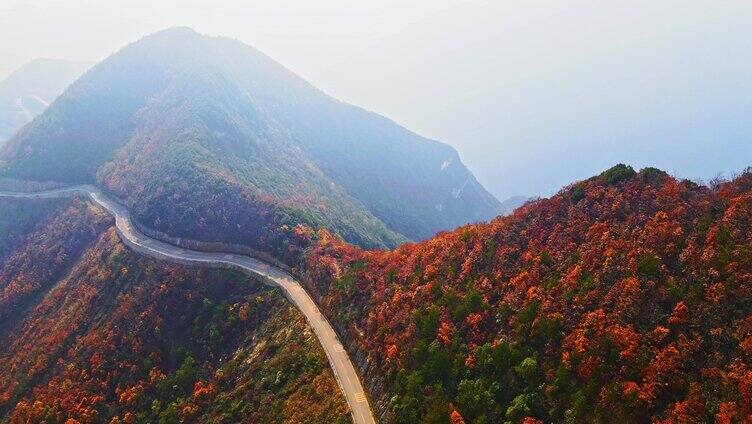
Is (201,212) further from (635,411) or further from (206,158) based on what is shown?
(635,411)

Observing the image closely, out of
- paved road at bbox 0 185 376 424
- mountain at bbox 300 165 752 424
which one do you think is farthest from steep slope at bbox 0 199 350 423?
mountain at bbox 300 165 752 424

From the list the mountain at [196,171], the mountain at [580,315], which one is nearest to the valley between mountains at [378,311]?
the mountain at [580,315]

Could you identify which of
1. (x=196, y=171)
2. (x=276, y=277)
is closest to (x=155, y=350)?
(x=276, y=277)

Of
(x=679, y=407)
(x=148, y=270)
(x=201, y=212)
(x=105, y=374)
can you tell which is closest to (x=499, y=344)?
(x=679, y=407)

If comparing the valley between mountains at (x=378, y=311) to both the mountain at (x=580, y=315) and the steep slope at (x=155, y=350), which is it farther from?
the steep slope at (x=155, y=350)

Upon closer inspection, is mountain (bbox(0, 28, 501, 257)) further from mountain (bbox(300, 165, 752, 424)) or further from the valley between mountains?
mountain (bbox(300, 165, 752, 424))

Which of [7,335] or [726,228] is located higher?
[726,228]

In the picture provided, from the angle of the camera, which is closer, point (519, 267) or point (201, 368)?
point (519, 267)

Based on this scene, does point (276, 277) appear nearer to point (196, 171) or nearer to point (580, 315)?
point (580, 315)
